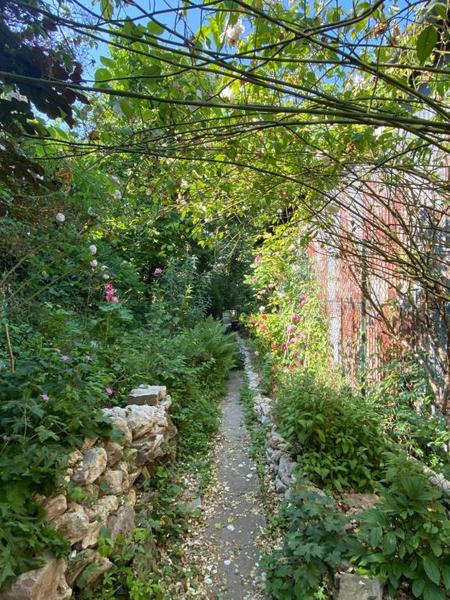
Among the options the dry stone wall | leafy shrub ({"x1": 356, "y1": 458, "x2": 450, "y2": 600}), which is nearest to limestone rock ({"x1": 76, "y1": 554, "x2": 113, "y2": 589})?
the dry stone wall

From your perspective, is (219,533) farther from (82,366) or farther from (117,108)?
(117,108)

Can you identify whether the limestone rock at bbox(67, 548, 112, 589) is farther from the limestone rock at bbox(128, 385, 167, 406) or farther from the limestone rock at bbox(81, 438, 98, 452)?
the limestone rock at bbox(128, 385, 167, 406)

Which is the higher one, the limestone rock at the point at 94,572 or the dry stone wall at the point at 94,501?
the dry stone wall at the point at 94,501

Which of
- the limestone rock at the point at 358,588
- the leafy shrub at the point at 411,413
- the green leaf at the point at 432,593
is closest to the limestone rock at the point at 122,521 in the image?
the limestone rock at the point at 358,588

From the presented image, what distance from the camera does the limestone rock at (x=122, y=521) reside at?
212cm

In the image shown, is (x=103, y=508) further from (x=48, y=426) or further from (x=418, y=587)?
(x=418, y=587)

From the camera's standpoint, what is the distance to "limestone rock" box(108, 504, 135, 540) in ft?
6.97

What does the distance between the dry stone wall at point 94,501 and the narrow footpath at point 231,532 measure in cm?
61

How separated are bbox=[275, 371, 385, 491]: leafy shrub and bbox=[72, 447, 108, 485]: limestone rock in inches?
56.9

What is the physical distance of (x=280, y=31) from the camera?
156 centimetres

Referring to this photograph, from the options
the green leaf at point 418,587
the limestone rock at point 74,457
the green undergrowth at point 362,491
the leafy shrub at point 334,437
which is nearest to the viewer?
the green leaf at point 418,587

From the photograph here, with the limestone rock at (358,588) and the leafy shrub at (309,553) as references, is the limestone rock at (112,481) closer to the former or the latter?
the leafy shrub at (309,553)

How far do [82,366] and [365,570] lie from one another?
199cm

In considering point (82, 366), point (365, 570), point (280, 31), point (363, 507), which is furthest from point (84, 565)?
point (280, 31)
